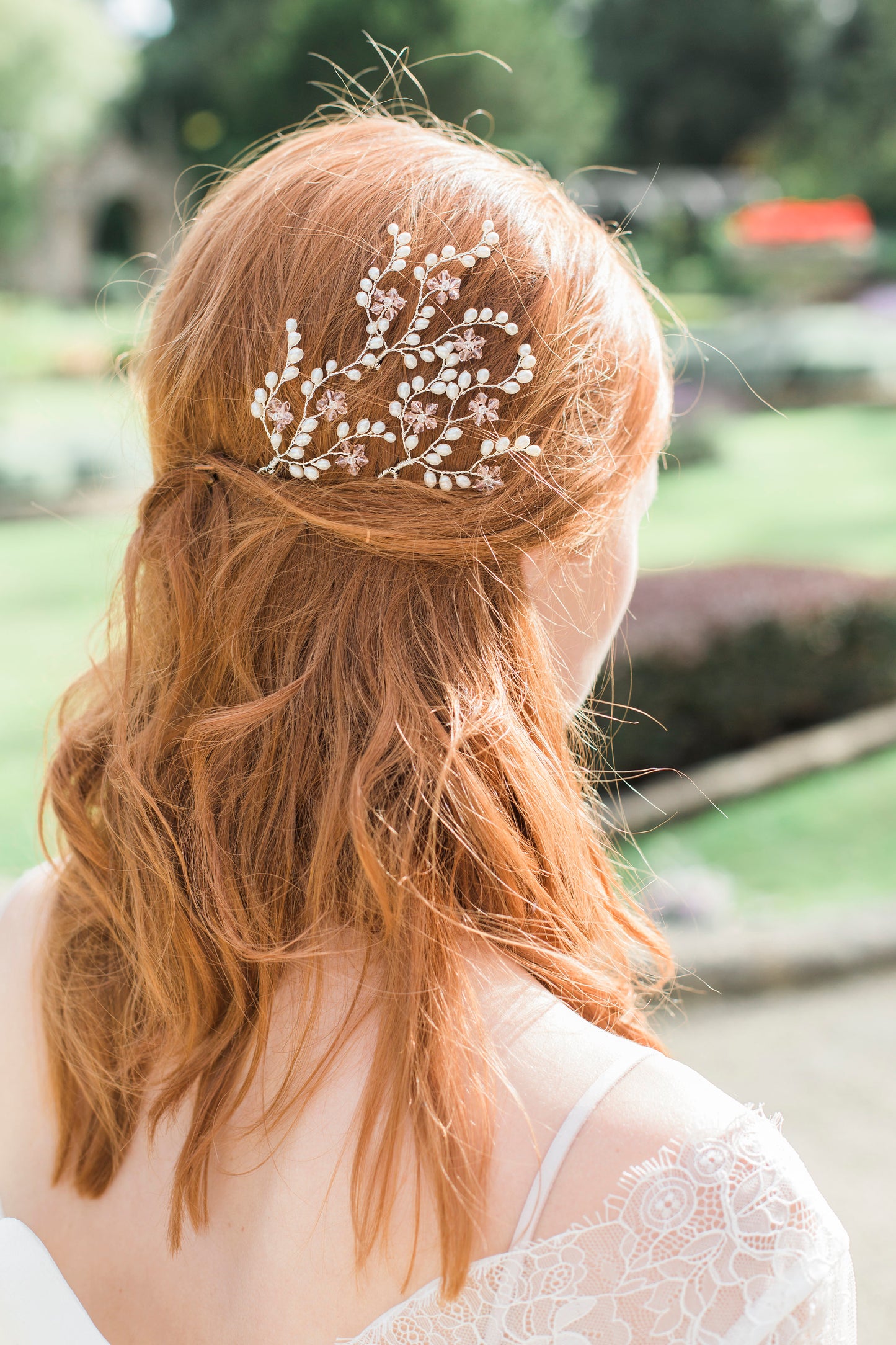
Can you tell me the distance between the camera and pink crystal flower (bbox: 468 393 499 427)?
3.40 ft

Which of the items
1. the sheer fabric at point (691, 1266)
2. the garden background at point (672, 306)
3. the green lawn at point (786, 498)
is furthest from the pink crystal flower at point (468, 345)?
the green lawn at point (786, 498)

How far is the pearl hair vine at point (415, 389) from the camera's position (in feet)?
3.30

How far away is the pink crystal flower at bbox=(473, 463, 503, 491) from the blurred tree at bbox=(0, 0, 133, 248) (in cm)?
2467

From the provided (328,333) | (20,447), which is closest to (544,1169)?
(328,333)

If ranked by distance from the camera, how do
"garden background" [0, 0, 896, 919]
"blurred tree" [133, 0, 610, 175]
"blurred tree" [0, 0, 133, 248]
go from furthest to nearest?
1. "blurred tree" [133, 0, 610, 175]
2. "blurred tree" [0, 0, 133, 248]
3. "garden background" [0, 0, 896, 919]

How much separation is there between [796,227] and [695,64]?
71.6ft

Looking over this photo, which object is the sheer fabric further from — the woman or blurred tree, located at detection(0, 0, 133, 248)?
blurred tree, located at detection(0, 0, 133, 248)

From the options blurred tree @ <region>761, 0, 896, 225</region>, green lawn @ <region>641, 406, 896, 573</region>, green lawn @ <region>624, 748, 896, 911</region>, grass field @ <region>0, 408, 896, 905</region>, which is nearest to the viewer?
green lawn @ <region>624, 748, 896, 911</region>

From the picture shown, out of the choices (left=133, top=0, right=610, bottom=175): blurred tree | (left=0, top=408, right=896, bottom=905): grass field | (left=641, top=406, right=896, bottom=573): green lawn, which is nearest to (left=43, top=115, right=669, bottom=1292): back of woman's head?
(left=0, top=408, right=896, bottom=905): grass field

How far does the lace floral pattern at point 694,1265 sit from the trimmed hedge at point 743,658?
430 centimetres

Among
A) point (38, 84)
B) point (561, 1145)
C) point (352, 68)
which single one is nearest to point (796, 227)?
point (38, 84)

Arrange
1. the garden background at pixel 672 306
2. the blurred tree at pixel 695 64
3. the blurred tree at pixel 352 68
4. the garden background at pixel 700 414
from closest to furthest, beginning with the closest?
the garden background at pixel 700 414
the garden background at pixel 672 306
the blurred tree at pixel 352 68
the blurred tree at pixel 695 64

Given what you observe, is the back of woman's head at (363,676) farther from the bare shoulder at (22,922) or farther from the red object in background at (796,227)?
the red object in background at (796,227)

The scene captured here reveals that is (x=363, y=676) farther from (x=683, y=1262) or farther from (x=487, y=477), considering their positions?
(x=683, y=1262)
